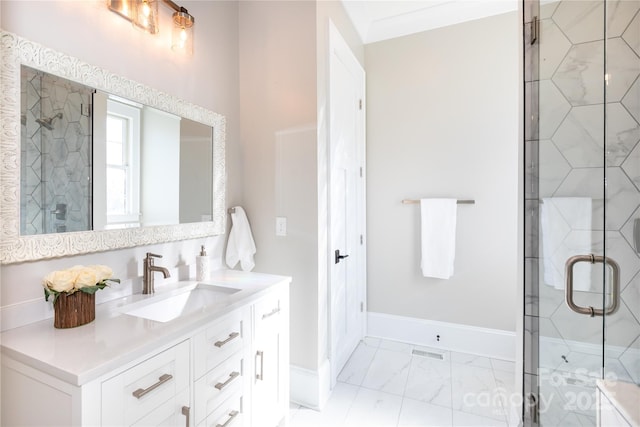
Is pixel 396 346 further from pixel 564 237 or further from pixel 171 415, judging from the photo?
pixel 171 415

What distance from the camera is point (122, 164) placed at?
131 centimetres

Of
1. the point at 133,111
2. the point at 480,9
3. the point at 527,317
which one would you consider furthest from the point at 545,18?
the point at 133,111

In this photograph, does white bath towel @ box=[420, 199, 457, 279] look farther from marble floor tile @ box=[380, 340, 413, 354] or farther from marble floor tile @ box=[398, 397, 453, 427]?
marble floor tile @ box=[398, 397, 453, 427]

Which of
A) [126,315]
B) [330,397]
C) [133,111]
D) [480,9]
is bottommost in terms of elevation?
[330,397]

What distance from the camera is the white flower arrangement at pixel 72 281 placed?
933 mm

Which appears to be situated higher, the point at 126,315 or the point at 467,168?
the point at 467,168

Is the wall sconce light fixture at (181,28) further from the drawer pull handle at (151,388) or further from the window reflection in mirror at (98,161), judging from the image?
the drawer pull handle at (151,388)

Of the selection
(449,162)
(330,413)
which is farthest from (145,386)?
(449,162)

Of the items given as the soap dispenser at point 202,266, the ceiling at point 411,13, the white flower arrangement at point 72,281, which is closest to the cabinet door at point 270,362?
the soap dispenser at point 202,266

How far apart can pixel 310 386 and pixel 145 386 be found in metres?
1.22

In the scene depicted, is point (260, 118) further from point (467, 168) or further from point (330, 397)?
point (330, 397)

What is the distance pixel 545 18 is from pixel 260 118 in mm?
1643

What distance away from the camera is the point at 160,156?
1.48 metres

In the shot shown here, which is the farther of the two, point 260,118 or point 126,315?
point 260,118
